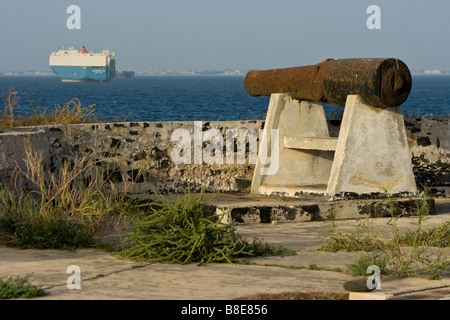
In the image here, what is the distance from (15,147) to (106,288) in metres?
3.96

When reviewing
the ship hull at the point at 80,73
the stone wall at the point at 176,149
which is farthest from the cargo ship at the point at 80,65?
the stone wall at the point at 176,149

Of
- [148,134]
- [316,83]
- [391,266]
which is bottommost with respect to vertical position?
[391,266]

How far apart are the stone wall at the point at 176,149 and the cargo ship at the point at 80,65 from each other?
154 meters

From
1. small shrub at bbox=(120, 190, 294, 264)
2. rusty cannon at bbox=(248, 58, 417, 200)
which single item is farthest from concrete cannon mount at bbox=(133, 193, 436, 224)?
small shrub at bbox=(120, 190, 294, 264)

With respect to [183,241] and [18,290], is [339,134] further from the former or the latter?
[18,290]

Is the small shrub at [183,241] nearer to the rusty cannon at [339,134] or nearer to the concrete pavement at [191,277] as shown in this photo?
the concrete pavement at [191,277]

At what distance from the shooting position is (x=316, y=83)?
10938 mm

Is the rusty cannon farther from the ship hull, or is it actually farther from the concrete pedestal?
the ship hull

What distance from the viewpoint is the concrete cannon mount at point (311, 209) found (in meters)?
10.1

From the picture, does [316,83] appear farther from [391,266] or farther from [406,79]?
[391,266]

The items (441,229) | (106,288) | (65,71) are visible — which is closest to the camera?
(106,288)

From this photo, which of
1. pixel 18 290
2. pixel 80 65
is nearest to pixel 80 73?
pixel 80 65

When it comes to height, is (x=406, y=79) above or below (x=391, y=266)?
above
